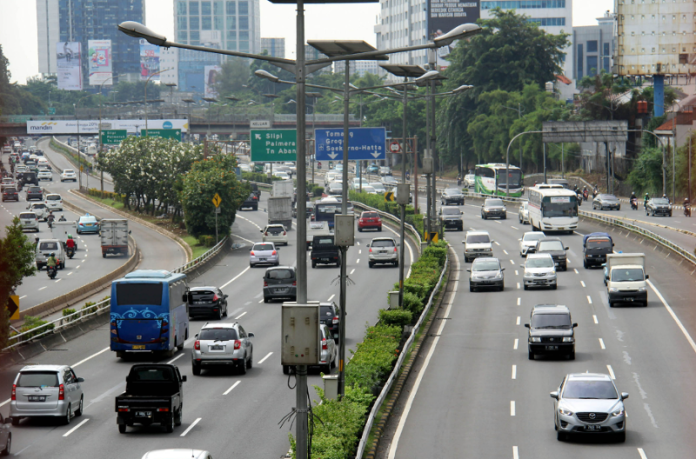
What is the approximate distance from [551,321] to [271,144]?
4355 cm

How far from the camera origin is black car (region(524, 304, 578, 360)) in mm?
31219

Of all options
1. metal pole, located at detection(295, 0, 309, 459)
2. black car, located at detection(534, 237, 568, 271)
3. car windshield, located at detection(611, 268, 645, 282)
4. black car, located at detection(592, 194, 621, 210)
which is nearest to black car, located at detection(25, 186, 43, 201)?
black car, located at detection(592, 194, 621, 210)

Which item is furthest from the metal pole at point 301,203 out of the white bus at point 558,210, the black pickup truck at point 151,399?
the white bus at point 558,210

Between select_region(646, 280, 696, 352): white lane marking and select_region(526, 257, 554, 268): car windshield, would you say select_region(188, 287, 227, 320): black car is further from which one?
select_region(646, 280, 696, 352): white lane marking

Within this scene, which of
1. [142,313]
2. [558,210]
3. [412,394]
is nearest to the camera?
[412,394]

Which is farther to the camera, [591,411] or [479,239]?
[479,239]

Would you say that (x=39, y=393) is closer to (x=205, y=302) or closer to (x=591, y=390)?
(x=591, y=390)

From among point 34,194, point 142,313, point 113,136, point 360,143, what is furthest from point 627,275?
point 34,194

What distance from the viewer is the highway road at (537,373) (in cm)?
2097

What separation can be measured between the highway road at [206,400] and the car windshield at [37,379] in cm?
109

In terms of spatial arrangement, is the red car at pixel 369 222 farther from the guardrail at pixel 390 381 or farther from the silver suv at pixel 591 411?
the silver suv at pixel 591 411

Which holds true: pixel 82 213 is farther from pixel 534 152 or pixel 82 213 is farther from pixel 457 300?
pixel 457 300

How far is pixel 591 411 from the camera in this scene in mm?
21000

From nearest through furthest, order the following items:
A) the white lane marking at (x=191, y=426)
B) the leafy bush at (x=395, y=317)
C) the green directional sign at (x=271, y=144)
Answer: the white lane marking at (x=191, y=426) → the leafy bush at (x=395, y=317) → the green directional sign at (x=271, y=144)
